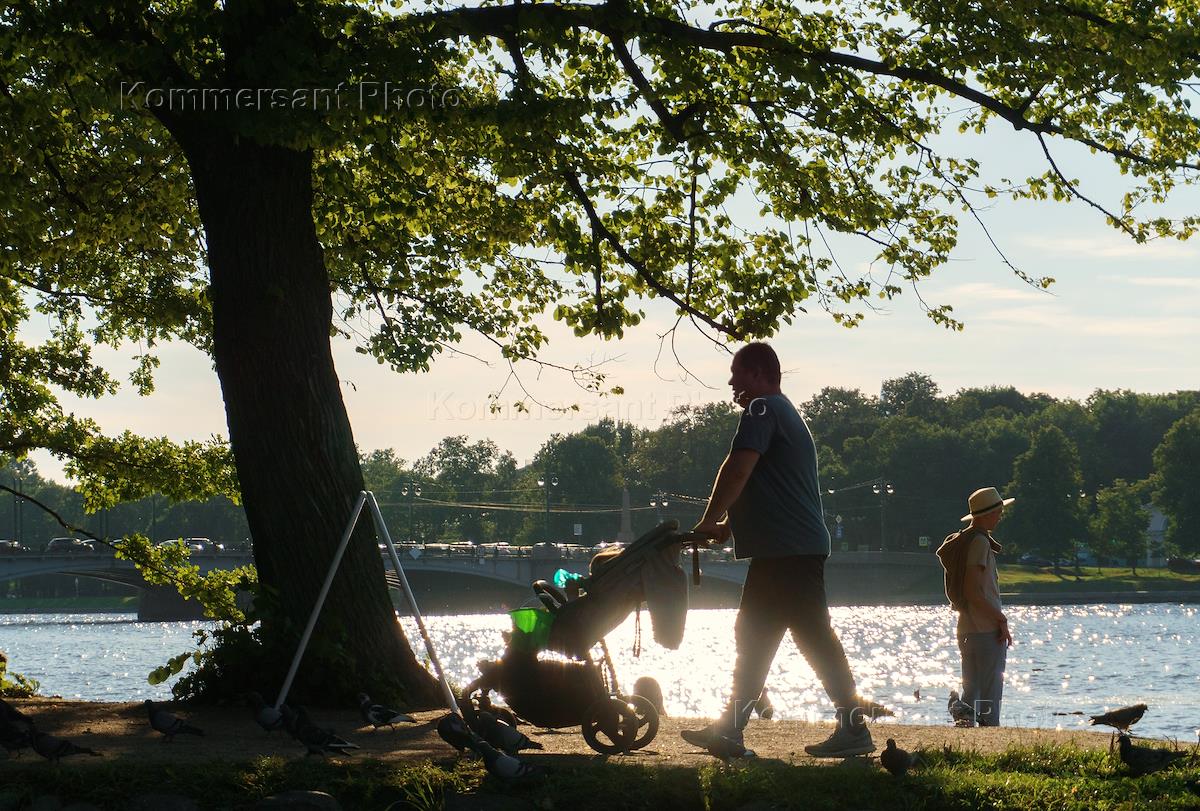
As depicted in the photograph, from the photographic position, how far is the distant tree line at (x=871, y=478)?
86.5m

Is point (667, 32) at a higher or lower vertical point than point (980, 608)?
higher

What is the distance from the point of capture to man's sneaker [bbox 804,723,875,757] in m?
6.42

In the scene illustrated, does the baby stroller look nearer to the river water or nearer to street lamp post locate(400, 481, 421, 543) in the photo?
the river water

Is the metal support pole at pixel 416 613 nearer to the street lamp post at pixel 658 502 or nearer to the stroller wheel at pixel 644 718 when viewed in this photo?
the stroller wheel at pixel 644 718

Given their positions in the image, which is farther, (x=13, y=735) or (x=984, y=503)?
(x=984, y=503)

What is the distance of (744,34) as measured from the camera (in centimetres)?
947

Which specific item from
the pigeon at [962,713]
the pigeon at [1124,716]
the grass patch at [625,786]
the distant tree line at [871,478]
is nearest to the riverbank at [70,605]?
the distant tree line at [871,478]

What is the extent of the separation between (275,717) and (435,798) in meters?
1.94

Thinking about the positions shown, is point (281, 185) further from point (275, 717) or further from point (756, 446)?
point (756, 446)

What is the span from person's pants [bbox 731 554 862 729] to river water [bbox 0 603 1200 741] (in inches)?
132

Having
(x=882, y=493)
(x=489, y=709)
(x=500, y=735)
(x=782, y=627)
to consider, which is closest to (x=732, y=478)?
(x=782, y=627)

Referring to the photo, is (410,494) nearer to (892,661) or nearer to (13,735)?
(892,661)

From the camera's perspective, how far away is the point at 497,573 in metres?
71.4

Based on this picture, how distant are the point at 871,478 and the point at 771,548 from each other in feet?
331
